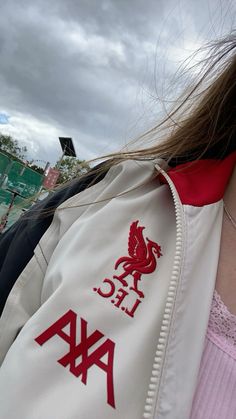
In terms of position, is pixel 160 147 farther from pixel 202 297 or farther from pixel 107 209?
pixel 202 297

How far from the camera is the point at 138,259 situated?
82 cm

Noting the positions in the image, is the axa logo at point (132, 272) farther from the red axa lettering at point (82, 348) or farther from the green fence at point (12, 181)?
the green fence at point (12, 181)

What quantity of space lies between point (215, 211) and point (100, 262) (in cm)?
27

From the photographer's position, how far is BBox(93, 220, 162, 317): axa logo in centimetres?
78

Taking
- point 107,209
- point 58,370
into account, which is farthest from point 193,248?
point 58,370

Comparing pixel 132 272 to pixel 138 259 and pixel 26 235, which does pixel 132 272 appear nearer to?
pixel 138 259

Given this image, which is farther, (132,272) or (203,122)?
(203,122)

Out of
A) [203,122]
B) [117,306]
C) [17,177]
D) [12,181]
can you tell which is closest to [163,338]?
[117,306]

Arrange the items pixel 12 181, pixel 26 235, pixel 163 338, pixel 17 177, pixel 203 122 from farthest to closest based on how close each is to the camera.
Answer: pixel 17 177 < pixel 12 181 < pixel 203 122 < pixel 26 235 < pixel 163 338

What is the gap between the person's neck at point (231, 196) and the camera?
0.94 meters

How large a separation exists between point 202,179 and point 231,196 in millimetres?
76

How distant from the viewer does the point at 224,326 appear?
744 millimetres

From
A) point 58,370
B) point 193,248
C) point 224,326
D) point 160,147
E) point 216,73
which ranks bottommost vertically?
point 58,370

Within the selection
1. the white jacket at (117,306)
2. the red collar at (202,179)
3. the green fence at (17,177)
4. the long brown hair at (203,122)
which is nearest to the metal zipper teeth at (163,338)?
the white jacket at (117,306)
